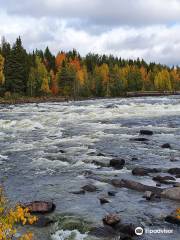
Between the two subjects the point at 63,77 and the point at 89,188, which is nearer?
the point at 89,188

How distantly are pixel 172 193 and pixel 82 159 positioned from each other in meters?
7.85

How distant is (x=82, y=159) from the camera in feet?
73.1

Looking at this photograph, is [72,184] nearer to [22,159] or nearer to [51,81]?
[22,159]

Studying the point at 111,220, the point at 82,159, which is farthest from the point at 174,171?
the point at 111,220

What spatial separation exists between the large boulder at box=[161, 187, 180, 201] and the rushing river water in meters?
0.39

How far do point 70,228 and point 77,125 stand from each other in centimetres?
2510

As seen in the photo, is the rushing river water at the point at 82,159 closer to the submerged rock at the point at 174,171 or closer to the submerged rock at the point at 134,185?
the submerged rock at the point at 134,185

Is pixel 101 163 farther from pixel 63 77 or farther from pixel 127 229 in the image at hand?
pixel 63 77

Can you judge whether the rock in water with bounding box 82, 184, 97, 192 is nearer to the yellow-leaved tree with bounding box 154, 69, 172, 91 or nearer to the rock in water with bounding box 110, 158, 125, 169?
the rock in water with bounding box 110, 158, 125, 169

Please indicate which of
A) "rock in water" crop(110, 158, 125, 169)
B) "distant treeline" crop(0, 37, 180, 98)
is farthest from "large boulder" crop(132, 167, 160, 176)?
"distant treeline" crop(0, 37, 180, 98)

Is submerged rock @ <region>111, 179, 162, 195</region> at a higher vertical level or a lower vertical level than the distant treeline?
lower

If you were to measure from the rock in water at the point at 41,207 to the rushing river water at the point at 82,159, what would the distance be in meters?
0.52

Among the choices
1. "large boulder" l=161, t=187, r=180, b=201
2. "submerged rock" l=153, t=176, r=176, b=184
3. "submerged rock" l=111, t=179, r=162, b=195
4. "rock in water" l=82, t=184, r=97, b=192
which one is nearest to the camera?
"large boulder" l=161, t=187, r=180, b=201

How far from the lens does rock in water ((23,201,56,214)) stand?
546 inches
